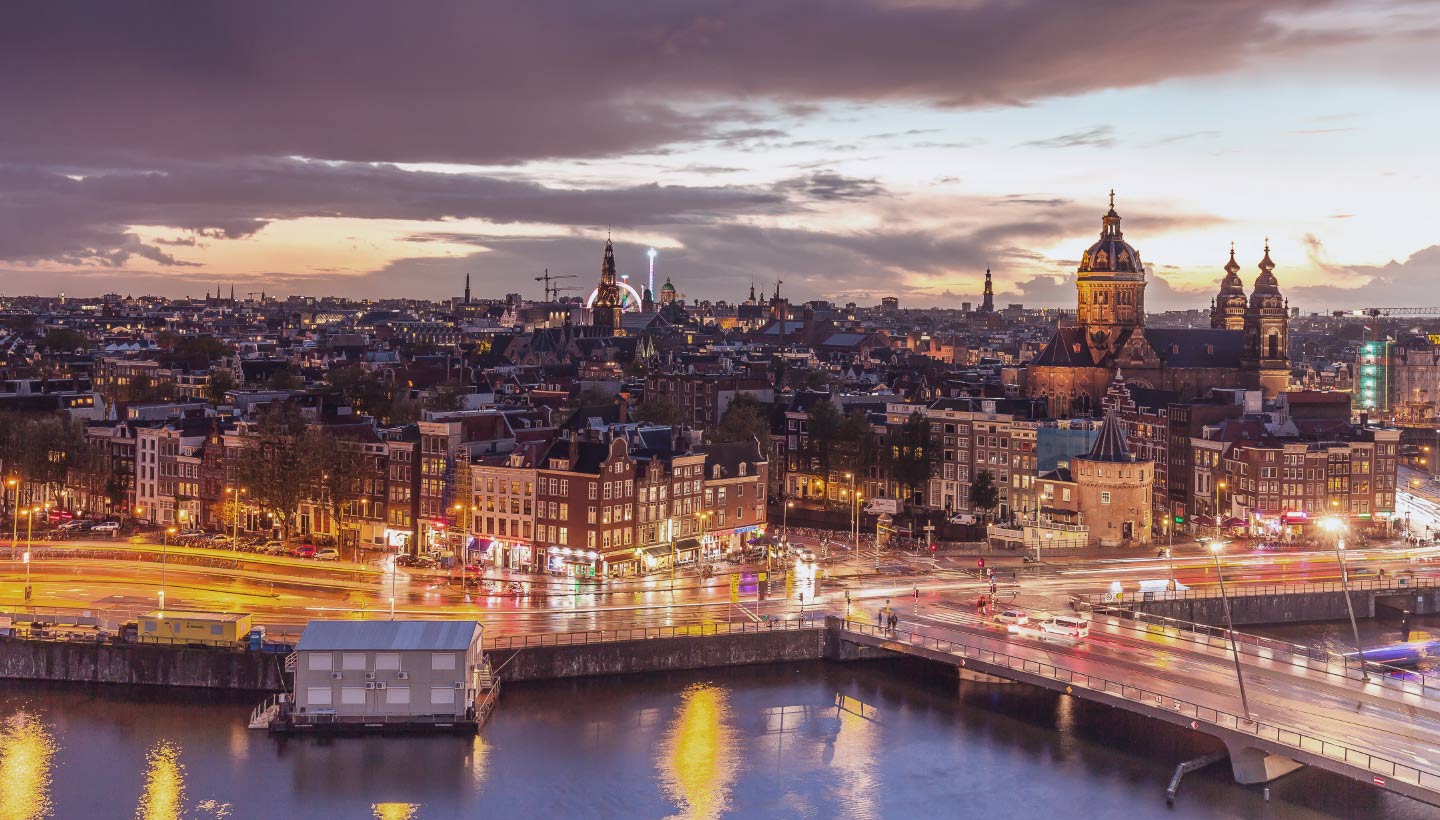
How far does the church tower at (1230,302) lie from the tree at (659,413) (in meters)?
47.2

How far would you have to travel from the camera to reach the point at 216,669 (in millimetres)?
52312

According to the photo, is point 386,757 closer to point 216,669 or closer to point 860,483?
point 216,669

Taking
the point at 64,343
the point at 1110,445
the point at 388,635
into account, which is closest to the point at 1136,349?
the point at 1110,445

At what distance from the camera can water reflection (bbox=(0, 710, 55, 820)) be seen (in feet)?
138

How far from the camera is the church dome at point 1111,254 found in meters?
112

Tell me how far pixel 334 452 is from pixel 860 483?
3131 centimetres

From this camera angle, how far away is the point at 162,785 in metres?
43.8

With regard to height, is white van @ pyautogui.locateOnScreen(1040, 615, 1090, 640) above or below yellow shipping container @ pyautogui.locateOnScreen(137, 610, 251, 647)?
above

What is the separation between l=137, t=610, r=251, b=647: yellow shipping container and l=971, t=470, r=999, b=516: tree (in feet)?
142

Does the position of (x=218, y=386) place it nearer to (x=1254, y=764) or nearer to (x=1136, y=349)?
(x=1136, y=349)

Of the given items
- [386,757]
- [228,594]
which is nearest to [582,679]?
[386,757]

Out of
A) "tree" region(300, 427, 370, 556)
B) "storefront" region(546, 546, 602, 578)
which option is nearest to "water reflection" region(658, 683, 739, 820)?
"storefront" region(546, 546, 602, 578)

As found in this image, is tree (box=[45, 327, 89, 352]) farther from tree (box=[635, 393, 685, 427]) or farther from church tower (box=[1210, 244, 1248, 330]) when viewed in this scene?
church tower (box=[1210, 244, 1248, 330])

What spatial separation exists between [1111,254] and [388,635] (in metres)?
76.6
